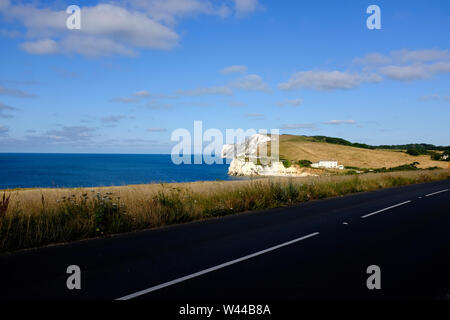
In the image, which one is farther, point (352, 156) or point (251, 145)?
point (251, 145)

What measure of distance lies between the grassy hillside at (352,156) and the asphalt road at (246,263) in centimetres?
6653

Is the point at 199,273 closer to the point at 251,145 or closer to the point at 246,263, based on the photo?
the point at 246,263

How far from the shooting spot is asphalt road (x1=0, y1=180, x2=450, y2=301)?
16.1 ft

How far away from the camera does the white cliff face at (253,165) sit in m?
71.6

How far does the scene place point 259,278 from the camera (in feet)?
17.9

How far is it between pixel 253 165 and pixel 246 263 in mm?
78817

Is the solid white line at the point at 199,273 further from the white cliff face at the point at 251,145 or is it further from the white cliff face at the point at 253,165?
the white cliff face at the point at 251,145

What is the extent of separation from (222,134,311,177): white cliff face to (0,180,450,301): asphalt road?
168 ft

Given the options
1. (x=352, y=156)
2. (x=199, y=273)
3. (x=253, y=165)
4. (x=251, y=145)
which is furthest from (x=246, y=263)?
(x=251, y=145)

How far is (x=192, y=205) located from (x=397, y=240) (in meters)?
6.71

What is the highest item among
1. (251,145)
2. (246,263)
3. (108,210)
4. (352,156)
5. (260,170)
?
(251,145)

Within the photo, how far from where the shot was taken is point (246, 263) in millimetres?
6242

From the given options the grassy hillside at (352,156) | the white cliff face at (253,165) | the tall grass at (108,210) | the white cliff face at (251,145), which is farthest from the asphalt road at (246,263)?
the white cliff face at (251,145)

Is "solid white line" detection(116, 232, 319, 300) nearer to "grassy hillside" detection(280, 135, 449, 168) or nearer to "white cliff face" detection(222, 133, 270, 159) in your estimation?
"grassy hillside" detection(280, 135, 449, 168)
